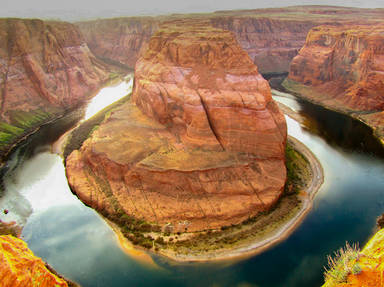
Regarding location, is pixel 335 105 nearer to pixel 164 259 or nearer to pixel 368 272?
pixel 164 259

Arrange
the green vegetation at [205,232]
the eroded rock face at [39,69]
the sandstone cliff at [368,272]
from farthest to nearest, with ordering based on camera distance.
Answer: the eroded rock face at [39,69], the green vegetation at [205,232], the sandstone cliff at [368,272]

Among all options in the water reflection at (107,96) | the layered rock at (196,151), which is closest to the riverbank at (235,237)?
the layered rock at (196,151)

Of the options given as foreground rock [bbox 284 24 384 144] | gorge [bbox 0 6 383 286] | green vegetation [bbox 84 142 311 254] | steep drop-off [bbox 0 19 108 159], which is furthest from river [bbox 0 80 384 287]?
foreground rock [bbox 284 24 384 144]

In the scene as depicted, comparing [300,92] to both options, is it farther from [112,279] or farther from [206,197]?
[112,279]

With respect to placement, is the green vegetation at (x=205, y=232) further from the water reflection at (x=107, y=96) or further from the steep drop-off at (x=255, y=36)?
the steep drop-off at (x=255, y=36)

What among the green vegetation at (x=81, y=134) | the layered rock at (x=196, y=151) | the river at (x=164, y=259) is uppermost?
the layered rock at (x=196, y=151)

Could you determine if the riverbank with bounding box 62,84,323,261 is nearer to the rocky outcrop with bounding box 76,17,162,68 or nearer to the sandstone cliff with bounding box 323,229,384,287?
the sandstone cliff with bounding box 323,229,384,287
